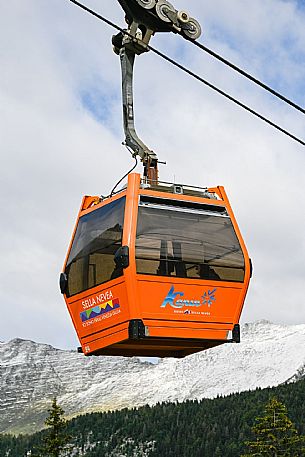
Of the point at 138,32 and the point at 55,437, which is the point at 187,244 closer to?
the point at 138,32

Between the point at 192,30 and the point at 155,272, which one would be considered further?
the point at 155,272

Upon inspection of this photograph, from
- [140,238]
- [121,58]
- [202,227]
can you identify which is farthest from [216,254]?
[121,58]

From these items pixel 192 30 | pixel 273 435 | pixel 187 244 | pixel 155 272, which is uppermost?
pixel 273 435

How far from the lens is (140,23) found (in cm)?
964

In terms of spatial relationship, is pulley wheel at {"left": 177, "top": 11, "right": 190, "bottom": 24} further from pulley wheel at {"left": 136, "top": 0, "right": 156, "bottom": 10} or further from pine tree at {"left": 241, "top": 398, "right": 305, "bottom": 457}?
pine tree at {"left": 241, "top": 398, "right": 305, "bottom": 457}

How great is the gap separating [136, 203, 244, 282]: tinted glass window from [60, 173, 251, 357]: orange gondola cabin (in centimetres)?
1

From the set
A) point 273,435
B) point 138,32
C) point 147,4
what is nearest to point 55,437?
point 273,435

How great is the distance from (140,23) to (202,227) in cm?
253

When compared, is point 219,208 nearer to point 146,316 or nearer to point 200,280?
point 200,280

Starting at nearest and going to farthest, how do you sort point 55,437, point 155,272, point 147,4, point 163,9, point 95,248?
point 147,4, point 163,9, point 155,272, point 95,248, point 55,437

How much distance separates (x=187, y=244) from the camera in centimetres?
1026

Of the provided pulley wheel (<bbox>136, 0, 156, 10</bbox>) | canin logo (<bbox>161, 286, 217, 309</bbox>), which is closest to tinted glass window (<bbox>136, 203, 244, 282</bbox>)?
canin logo (<bbox>161, 286, 217, 309</bbox>)

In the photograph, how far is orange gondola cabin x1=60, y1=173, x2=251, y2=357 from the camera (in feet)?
31.9

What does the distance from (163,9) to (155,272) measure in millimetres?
2913
